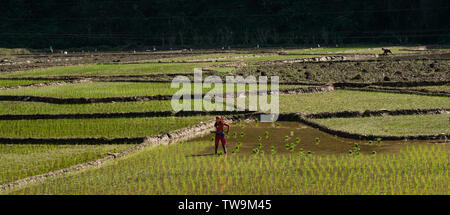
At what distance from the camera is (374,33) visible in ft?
280

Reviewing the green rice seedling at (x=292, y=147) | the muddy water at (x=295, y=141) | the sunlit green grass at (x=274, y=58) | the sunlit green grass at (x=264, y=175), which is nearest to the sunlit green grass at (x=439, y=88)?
the muddy water at (x=295, y=141)

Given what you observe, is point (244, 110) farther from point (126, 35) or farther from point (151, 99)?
point (126, 35)

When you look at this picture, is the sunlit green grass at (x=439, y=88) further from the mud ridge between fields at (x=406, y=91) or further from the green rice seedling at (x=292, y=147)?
the green rice seedling at (x=292, y=147)

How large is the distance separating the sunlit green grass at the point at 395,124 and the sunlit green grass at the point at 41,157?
8.20m

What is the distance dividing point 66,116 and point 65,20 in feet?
236

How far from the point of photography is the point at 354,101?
30672mm

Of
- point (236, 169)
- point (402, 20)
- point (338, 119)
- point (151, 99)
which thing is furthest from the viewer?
point (402, 20)

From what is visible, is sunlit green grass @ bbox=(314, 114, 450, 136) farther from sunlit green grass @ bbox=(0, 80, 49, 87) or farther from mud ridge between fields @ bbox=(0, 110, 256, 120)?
sunlit green grass @ bbox=(0, 80, 49, 87)

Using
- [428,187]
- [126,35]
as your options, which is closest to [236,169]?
[428,187]

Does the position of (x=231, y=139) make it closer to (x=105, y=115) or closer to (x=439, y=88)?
(x=105, y=115)

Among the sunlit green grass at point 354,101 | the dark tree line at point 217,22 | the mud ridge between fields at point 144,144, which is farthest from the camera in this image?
the dark tree line at point 217,22

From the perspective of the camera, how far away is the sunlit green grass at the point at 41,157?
18641 mm

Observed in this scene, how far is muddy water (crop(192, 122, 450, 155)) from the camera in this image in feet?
69.9

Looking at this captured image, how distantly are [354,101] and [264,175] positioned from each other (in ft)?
46.0
